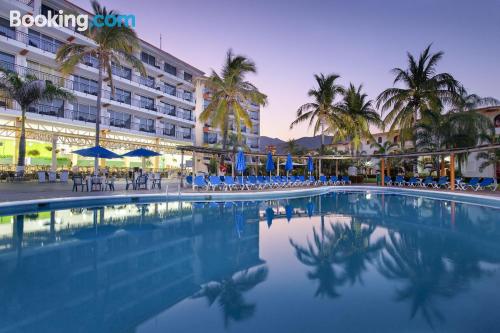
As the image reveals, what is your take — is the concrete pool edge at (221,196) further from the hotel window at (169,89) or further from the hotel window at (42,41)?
the hotel window at (169,89)

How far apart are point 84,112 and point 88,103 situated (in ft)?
3.16

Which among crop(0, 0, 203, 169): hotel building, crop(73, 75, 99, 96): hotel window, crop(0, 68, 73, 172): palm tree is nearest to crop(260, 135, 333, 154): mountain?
crop(0, 0, 203, 169): hotel building

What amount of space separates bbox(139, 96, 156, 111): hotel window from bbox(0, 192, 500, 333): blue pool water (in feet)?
79.3

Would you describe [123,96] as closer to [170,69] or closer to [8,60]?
[170,69]

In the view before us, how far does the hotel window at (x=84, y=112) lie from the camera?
2383cm

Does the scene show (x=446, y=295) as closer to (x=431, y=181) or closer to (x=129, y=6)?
(x=431, y=181)

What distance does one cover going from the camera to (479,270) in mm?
4938

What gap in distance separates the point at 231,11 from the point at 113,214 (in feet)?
46.5

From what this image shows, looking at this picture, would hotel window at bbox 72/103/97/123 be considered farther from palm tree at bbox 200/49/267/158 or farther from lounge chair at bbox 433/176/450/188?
lounge chair at bbox 433/176/450/188

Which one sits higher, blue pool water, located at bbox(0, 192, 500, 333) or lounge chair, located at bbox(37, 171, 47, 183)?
lounge chair, located at bbox(37, 171, 47, 183)

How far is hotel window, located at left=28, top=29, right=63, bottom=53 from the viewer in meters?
21.2

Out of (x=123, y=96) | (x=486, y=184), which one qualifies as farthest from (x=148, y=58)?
(x=486, y=184)

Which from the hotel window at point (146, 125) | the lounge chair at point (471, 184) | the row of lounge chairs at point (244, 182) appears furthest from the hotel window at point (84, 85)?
the lounge chair at point (471, 184)

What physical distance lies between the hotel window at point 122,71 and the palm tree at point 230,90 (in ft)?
40.9
